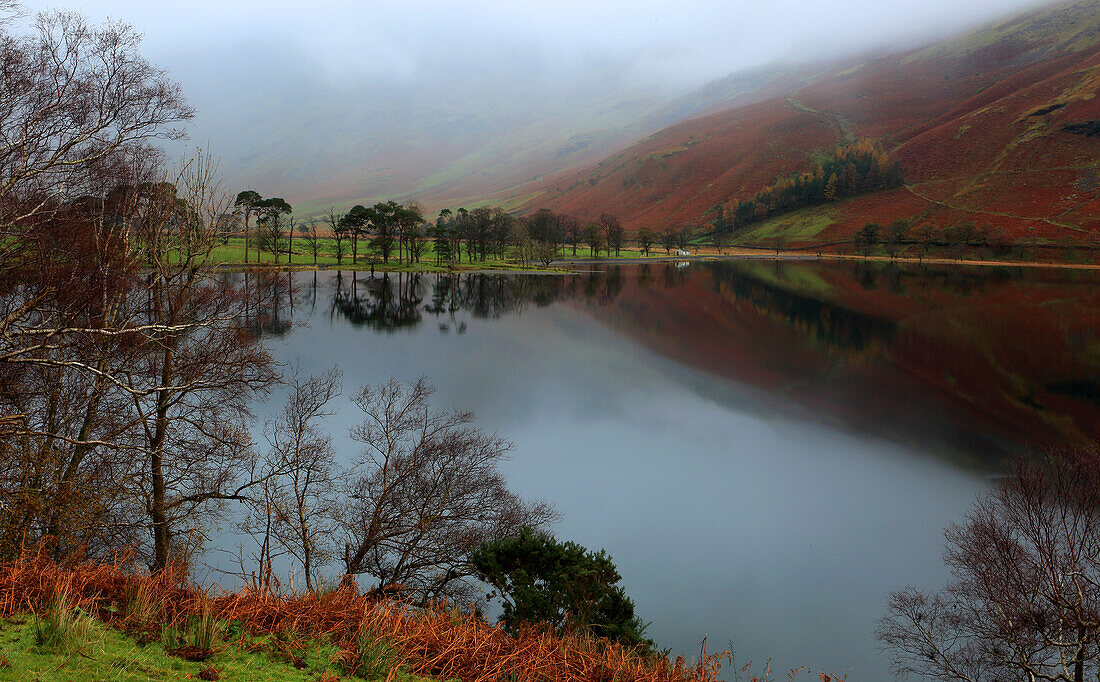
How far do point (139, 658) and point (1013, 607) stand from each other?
520 inches

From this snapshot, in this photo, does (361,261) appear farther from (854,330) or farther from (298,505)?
(298,505)

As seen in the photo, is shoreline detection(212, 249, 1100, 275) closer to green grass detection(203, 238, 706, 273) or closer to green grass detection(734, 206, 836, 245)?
green grass detection(203, 238, 706, 273)

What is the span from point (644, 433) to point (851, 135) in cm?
19903

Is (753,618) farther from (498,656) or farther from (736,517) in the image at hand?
(498,656)

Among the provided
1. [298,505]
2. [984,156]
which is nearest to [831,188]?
[984,156]

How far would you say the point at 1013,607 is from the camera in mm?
10859

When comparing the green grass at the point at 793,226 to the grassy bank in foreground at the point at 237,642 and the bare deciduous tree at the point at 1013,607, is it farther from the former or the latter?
the grassy bank in foreground at the point at 237,642

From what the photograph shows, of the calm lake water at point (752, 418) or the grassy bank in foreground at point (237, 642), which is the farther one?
the calm lake water at point (752, 418)

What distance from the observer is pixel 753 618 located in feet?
42.5

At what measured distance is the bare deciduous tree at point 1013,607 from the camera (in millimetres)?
10023

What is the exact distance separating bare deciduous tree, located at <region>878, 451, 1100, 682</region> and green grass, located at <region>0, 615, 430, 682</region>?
10.2 meters

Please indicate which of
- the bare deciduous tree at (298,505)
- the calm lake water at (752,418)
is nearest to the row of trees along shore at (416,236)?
the calm lake water at (752,418)

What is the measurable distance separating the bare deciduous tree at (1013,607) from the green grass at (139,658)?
1019 cm

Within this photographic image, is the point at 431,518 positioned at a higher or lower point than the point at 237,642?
lower
